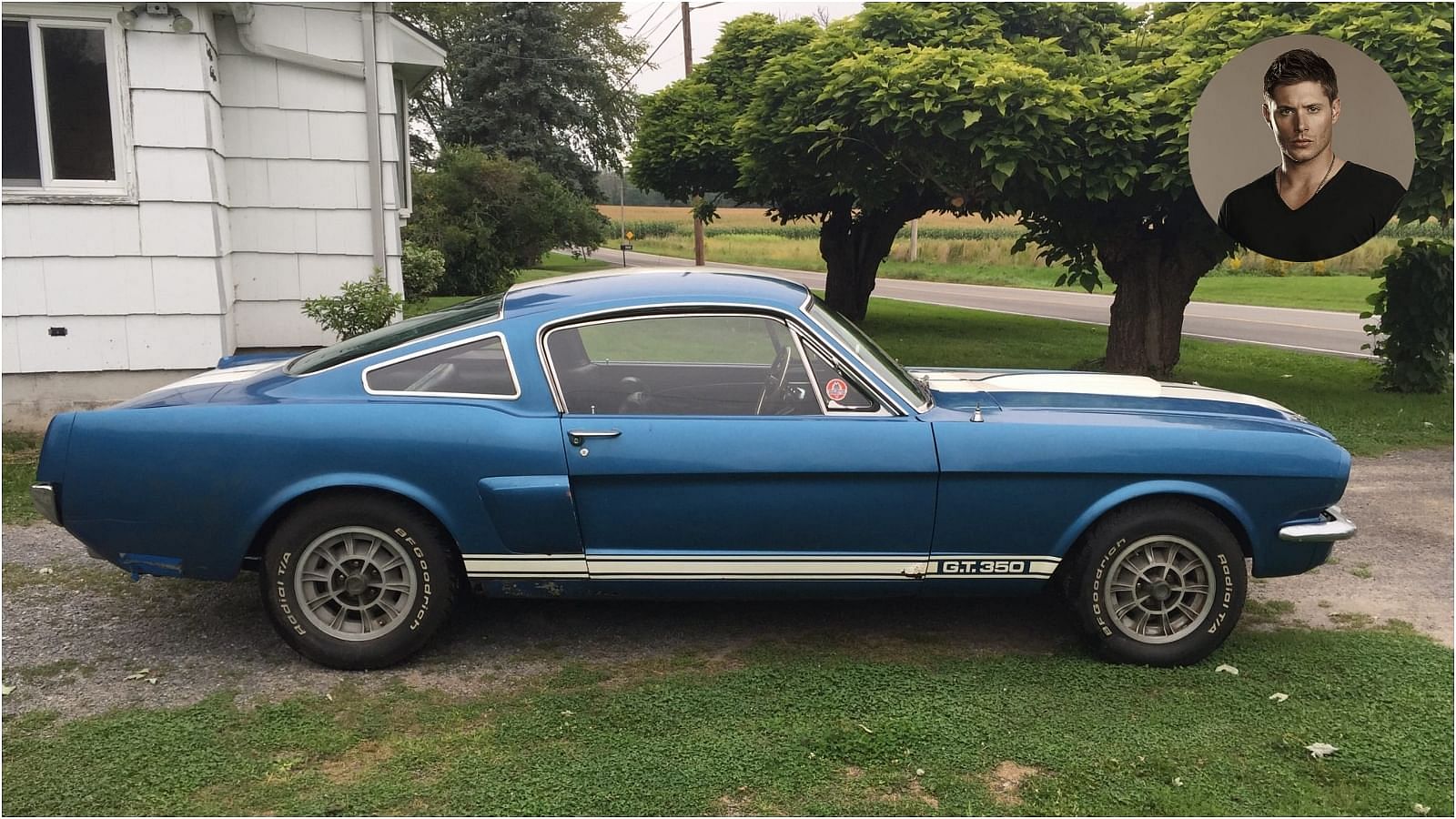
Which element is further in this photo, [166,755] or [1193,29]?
[1193,29]

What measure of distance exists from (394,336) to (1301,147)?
5470 millimetres

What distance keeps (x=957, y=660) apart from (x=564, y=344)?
6.46ft

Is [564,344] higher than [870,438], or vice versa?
[564,344]

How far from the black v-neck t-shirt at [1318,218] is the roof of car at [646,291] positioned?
15.1ft

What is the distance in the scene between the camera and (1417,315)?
11000 millimetres

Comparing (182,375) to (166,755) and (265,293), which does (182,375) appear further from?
(166,755)

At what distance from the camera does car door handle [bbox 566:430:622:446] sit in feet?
13.0

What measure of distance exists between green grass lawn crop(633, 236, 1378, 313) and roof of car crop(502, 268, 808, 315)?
14.8m

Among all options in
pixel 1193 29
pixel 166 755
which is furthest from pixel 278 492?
pixel 1193 29

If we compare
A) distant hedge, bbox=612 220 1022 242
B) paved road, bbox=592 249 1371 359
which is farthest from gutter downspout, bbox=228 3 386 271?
distant hedge, bbox=612 220 1022 242

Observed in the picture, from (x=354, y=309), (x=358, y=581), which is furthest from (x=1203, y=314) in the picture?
(x=358, y=581)

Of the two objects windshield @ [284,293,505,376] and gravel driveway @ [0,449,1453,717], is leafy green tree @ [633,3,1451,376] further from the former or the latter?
windshield @ [284,293,505,376]

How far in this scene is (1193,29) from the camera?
34.5 ft

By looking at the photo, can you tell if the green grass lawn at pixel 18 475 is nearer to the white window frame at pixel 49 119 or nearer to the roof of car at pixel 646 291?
the white window frame at pixel 49 119
